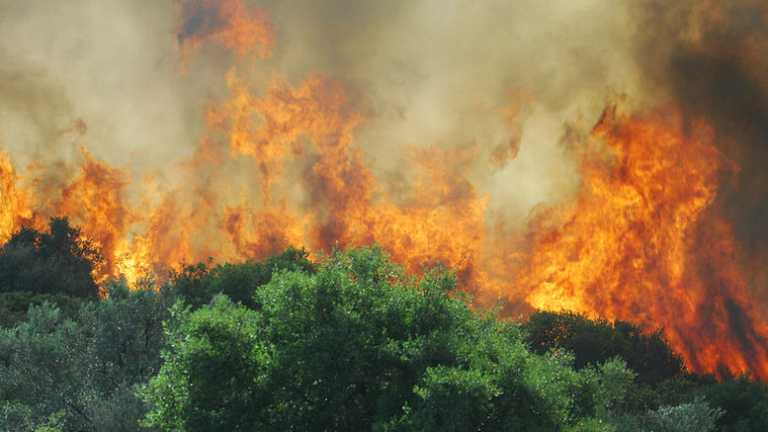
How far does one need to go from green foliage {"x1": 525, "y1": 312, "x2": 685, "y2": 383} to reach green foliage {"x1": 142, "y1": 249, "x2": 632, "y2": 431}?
3645 cm

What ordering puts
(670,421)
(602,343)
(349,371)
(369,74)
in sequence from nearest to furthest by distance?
(349,371)
(670,421)
(602,343)
(369,74)

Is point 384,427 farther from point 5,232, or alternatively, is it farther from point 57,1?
point 57,1

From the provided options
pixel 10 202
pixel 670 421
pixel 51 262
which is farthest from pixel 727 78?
pixel 10 202

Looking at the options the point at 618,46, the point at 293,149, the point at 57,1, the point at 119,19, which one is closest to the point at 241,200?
the point at 293,149

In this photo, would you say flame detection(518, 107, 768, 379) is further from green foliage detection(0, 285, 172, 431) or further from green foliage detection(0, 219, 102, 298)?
green foliage detection(0, 285, 172, 431)

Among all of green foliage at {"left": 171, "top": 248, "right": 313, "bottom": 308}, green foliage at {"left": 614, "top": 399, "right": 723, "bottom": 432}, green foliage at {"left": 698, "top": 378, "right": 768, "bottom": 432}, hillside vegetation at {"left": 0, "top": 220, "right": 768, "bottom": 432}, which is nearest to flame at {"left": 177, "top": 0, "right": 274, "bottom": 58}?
green foliage at {"left": 171, "top": 248, "right": 313, "bottom": 308}

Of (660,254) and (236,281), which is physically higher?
(236,281)

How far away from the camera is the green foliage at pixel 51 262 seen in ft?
233

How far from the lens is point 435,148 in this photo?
78.8 metres

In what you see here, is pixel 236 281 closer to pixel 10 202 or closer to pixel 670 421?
pixel 10 202

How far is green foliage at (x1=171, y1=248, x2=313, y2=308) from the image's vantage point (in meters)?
63.5

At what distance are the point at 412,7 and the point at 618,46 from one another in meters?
20.2

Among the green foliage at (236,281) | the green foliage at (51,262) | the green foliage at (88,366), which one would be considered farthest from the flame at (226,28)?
the green foliage at (88,366)

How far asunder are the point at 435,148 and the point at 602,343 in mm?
25002
